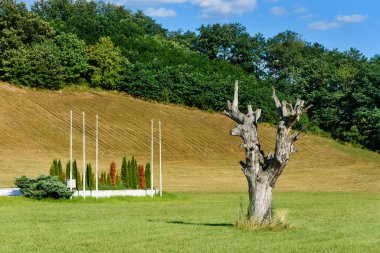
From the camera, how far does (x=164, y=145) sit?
7012cm

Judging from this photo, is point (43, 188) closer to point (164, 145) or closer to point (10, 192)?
point (10, 192)

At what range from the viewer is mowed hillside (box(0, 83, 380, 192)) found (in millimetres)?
56406

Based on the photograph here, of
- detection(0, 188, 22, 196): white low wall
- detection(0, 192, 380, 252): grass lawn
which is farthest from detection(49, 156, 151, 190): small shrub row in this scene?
detection(0, 192, 380, 252): grass lawn

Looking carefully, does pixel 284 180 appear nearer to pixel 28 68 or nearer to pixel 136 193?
pixel 136 193

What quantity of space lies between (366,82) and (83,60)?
33.9 m

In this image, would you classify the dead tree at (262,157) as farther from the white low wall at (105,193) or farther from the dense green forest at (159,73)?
the dense green forest at (159,73)

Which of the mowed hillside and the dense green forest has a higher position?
the dense green forest

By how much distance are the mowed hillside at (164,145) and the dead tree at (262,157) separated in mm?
27321

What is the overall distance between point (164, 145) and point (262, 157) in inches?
1987

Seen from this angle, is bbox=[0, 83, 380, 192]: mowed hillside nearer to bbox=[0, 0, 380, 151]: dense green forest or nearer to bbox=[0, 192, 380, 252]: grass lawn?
bbox=[0, 0, 380, 151]: dense green forest

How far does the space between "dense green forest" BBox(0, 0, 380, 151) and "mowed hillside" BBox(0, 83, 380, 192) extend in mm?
2419

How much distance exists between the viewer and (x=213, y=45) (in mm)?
133000

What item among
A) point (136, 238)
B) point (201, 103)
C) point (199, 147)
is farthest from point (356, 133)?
point (136, 238)

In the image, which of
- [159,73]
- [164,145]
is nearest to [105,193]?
[164,145]
